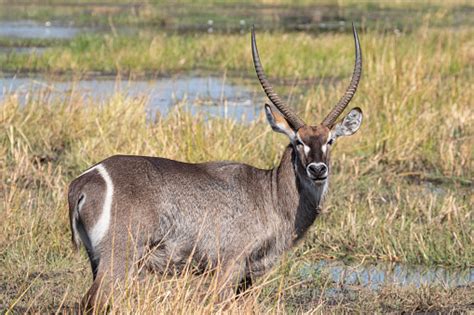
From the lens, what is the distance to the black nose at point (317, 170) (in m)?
4.86

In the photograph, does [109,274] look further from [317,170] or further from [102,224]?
[317,170]

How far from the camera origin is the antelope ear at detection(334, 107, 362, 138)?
530 cm

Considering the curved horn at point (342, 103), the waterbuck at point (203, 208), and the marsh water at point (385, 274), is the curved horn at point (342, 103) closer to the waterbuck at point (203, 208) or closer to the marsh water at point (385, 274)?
the waterbuck at point (203, 208)

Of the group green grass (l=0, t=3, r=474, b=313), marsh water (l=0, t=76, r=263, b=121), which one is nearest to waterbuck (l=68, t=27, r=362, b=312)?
green grass (l=0, t=3, r=474, b=313)

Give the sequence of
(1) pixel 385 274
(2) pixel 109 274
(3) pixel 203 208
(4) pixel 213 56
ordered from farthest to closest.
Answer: (4) pixel 213 56 → (1) pixel 385 274 → (3) pixel 203 208 → (2) pixel 109 274

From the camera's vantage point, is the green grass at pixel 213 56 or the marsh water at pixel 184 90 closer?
the marsh water at pixel 184 90

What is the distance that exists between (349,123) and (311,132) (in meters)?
0.41

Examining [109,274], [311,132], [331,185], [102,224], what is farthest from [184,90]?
[109,274]

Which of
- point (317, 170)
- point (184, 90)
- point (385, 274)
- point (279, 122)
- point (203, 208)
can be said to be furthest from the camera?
point (184, 90)

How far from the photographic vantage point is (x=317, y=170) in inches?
191

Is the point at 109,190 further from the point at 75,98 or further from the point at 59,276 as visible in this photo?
the point at 75,98

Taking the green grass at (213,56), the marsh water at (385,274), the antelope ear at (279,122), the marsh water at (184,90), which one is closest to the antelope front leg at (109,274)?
the antelope ear at (279,122)

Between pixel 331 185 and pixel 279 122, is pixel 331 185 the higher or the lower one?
the lower one

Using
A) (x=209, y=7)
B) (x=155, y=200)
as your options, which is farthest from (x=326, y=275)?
(x=209, y=7)
